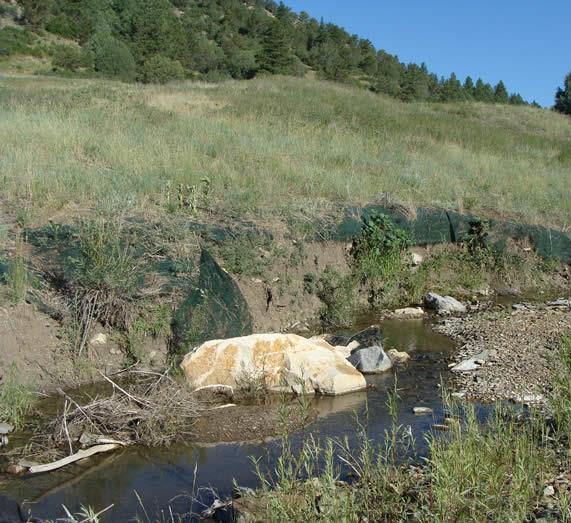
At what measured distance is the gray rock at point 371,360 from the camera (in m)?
6.79

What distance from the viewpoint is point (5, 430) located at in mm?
5148

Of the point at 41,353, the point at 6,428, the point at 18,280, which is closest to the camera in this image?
the point at 6,428

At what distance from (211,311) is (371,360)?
1840mm

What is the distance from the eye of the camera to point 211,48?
47.9 m

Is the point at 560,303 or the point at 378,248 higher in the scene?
the point at 378,248

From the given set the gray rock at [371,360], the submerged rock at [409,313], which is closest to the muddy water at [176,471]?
the gray rock at [371,360]

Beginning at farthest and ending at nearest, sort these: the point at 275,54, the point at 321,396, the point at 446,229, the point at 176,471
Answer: the point at 275,54 → the point at 446,229 → the point at 321,396 → the point at 176,471

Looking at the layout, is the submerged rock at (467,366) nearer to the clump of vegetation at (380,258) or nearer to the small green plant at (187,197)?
the clump of vegetation at (380,258)

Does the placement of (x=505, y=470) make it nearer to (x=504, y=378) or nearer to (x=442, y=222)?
(x=504, y=378)

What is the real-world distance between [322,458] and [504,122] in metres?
26.7

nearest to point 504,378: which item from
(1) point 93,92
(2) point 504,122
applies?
(1) point 93,92

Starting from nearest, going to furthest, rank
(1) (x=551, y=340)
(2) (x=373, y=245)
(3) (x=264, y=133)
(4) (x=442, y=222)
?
(1) (x=551, y=340), (2) (x=373, y=245), (4) (x=442, y=222), (3) (x=264, y=133)

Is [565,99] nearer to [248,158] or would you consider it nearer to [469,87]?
[469,87]

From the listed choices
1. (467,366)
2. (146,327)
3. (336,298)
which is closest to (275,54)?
(336,298)
